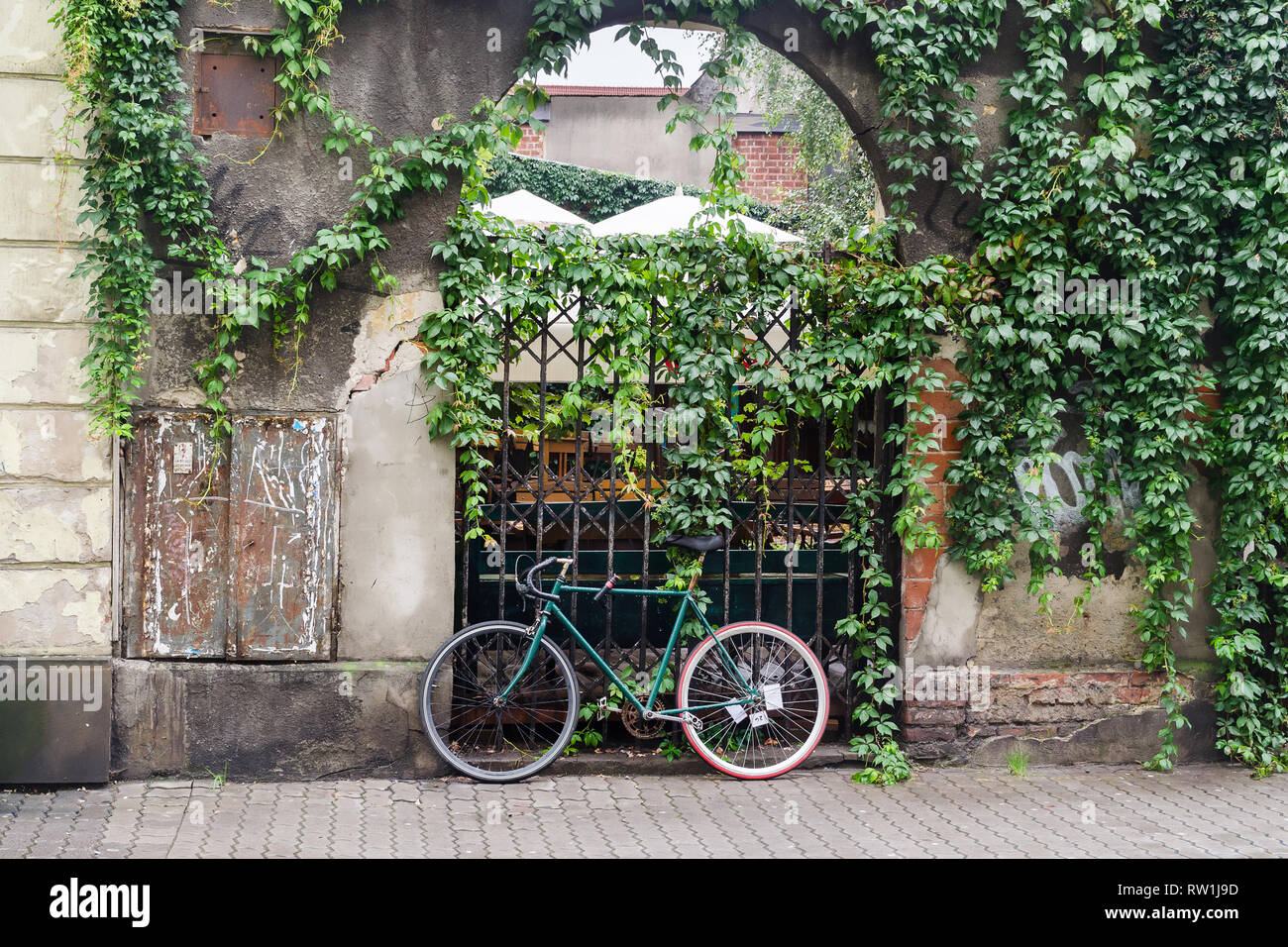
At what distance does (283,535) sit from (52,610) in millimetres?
1159

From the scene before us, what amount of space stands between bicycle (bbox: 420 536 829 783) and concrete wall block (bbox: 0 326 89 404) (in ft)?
7.42

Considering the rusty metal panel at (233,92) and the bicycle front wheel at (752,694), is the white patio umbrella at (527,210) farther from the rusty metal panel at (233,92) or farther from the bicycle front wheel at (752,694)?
the bicycle front wheel at (752,694)

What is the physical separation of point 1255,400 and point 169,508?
579 cm

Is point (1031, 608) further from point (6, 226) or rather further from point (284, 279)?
point (6, 226)

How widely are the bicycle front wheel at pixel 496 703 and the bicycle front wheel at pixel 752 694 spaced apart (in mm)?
715

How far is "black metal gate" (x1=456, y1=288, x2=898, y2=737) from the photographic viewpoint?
597 cm

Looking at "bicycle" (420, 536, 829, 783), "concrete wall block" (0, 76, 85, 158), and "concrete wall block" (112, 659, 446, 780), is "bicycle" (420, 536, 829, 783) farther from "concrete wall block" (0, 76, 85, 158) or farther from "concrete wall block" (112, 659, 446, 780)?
"concrete wall block" (0, 76, 85, 158)

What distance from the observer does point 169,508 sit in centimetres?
561

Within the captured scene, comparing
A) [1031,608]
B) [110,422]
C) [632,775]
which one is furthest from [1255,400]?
[110,422]

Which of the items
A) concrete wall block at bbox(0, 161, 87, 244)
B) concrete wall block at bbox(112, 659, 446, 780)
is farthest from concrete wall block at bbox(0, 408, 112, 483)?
concrete wall block at bbox(112, 659, 446, 780)

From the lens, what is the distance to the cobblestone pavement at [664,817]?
15.8ft

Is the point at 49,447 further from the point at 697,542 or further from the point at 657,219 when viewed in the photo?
the point at 657,219

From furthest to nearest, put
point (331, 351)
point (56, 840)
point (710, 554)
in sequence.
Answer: point (710, 554)
point (331, 351)
point (56, 840)

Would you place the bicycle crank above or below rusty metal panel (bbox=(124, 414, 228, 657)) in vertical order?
below
